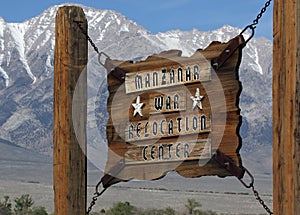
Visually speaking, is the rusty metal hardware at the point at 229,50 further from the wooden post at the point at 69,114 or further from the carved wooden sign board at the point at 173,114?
the wooden post at the point at 69,114

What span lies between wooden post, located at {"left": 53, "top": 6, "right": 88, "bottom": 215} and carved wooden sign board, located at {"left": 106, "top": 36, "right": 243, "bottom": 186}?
7.9 inches

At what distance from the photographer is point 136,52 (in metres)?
5.98

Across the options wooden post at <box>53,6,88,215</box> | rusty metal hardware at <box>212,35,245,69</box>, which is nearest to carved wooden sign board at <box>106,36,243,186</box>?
rusty metal hardware at <box>212,35,245,69</box>

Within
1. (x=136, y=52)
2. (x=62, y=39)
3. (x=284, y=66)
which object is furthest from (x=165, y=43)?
(x=284, y=66)

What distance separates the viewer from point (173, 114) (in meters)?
5.46

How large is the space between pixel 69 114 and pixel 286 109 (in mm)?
1691

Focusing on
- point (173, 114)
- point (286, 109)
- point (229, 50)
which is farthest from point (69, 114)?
point (286, 109)

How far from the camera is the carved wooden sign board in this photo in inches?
207

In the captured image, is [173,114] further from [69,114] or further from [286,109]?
[286,109]

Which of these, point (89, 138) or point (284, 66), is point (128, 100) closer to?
point (89, 138)

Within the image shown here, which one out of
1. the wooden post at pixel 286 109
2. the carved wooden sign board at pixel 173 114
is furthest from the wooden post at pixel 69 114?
the wooden post at pixel 286 109

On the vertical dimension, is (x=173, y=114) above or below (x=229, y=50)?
below

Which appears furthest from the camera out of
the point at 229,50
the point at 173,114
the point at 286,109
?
the point at 173,114

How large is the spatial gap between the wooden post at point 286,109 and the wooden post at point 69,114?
1.52 m
